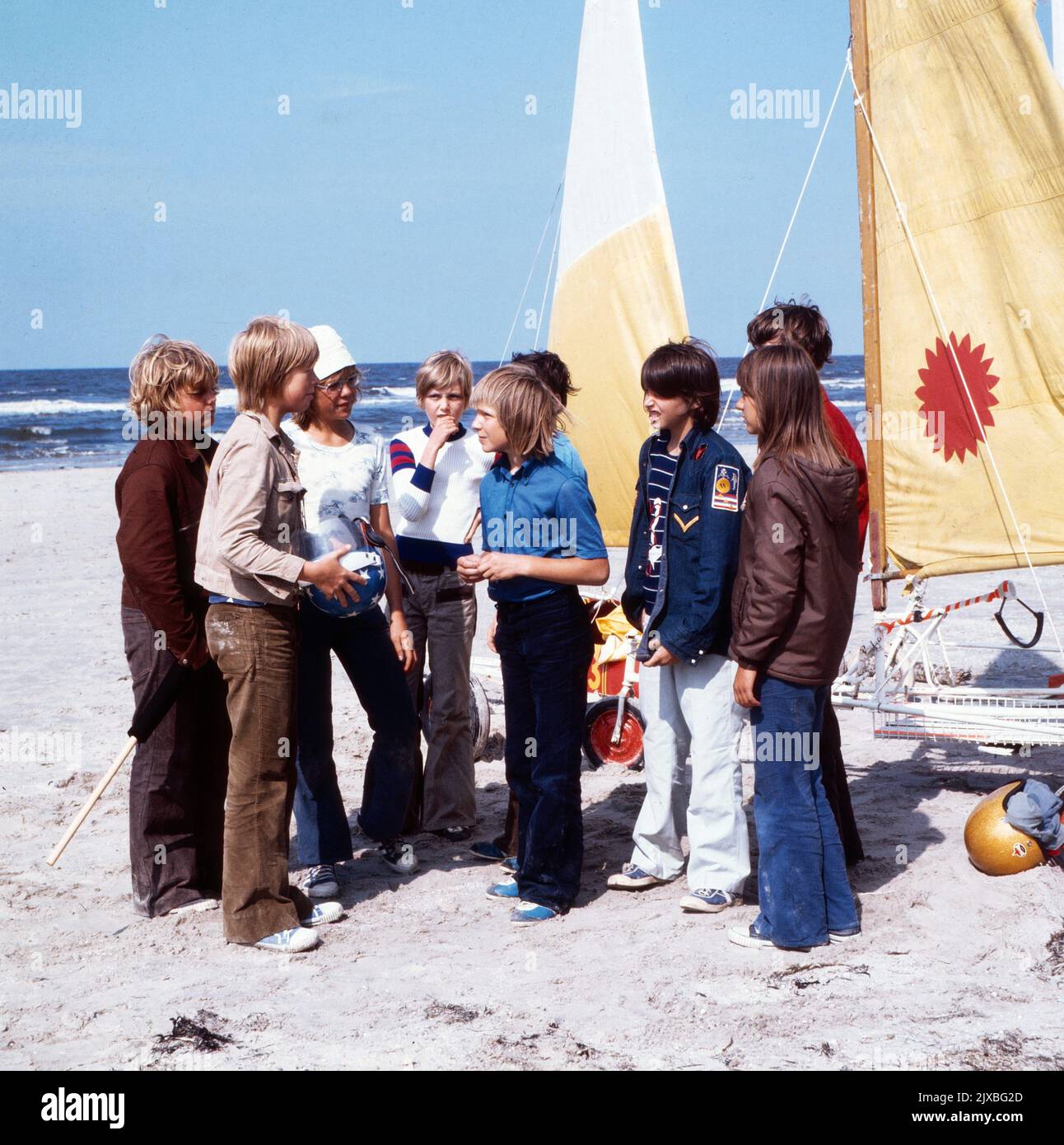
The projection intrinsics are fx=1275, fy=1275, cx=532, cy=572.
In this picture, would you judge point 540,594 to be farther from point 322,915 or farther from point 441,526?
point 322,915

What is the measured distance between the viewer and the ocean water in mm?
29328

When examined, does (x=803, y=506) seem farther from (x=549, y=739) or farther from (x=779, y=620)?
(x=549, y=739)

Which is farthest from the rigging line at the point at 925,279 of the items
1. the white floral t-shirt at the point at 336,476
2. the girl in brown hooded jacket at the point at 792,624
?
the white floral t-shirt at the point at 336,476

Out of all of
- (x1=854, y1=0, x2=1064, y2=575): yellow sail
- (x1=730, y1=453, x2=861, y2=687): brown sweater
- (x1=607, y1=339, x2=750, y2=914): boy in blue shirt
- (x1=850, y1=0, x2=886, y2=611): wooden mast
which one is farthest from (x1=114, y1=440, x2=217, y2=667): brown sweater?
(x1=854, y1=0, x2=1064, y2=575): yellow sail

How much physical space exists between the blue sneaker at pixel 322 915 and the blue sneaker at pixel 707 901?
3.88ft

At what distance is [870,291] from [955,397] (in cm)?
61

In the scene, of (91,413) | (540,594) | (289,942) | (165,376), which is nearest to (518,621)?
(540,594)

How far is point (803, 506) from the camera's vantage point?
3867 mm

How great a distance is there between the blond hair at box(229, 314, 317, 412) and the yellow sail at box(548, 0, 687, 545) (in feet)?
12.1

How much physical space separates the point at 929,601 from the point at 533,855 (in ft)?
22.1

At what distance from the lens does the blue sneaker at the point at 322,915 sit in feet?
14.3

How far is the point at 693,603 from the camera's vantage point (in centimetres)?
419

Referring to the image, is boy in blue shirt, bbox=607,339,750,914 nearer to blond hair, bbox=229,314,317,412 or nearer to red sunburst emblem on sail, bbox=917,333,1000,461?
blond hair, bbox=229,314,317,412
